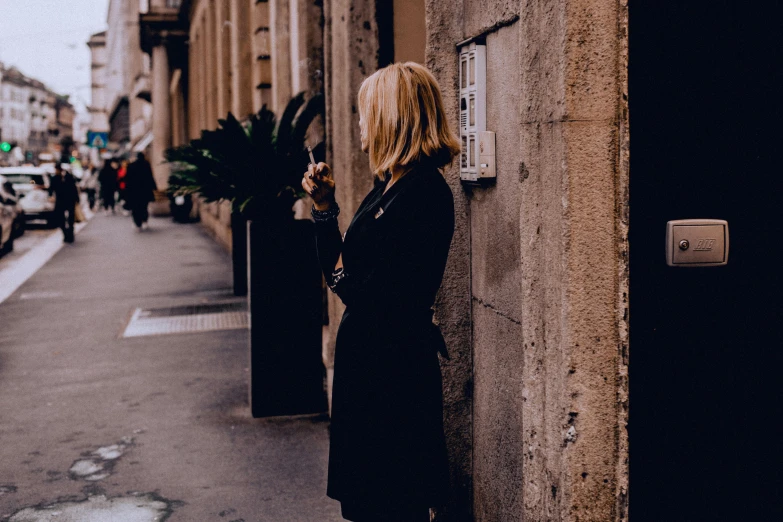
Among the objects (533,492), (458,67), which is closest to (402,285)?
(533,492)

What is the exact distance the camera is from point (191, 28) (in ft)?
96.0

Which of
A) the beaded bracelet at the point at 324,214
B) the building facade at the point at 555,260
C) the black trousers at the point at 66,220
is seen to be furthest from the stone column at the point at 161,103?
the beaded bracelet at the point at 324,214

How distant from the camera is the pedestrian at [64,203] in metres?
20.4

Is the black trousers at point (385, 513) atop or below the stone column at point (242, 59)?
below

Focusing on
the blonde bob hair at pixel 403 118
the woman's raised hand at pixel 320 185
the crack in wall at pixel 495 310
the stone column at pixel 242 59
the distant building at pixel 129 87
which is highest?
the distant building at pixel 129 87

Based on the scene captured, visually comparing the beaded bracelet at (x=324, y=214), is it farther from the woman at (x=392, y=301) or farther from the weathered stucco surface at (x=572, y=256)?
the weathered stucco surface at (x=572, y=256)

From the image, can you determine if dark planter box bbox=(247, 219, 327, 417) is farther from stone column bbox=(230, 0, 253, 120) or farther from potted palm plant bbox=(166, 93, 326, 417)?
stone column bbox=(230, 0, 253, 120)

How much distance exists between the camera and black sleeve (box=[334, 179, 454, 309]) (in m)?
3.00

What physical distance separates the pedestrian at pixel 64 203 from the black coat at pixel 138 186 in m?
2.46

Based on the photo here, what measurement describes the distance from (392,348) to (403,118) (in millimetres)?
722

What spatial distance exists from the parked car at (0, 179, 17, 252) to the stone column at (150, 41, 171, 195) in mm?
10694

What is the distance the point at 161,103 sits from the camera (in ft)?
107

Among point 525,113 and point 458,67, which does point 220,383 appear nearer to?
point 458,67

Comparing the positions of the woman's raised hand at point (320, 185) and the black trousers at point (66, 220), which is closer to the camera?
the woman's raised hand at point (320, 185)
